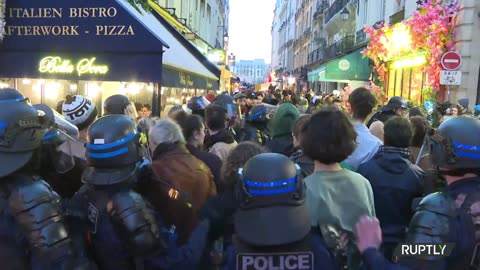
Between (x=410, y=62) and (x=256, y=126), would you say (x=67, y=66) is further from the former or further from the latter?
(x=410, y=62)

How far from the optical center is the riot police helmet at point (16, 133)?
2211mm

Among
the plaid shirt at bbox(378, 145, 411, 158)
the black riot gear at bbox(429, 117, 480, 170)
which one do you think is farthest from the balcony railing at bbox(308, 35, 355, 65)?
the black riot gear at bbox(429, 117, 480, 170)

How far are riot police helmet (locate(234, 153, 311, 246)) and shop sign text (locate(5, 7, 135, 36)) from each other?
570 cm

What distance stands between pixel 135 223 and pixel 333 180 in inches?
41.1

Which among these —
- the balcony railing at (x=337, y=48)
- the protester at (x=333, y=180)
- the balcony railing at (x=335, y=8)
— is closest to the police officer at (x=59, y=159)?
the protester at (x=333, y=180)

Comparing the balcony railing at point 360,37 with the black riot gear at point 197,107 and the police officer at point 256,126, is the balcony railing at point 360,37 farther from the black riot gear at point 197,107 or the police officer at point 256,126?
the black riot gear at point 197,107

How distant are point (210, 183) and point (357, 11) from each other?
2352cm

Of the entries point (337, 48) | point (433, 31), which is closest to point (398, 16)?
point (433, 31)

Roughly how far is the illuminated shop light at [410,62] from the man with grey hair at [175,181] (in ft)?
37.4

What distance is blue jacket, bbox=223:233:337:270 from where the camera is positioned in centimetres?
189

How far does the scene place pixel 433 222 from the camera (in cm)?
205

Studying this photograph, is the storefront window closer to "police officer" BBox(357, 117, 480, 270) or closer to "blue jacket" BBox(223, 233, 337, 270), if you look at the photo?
"police officer" BBox(357, 117, 480, 270)

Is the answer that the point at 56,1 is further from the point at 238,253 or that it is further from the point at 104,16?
the point at 238,253

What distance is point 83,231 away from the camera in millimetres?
2367
